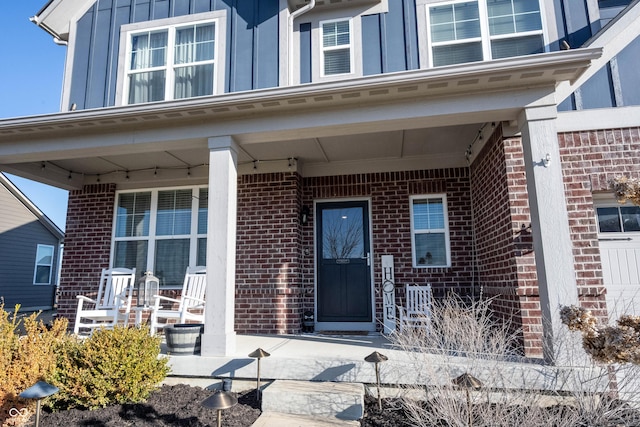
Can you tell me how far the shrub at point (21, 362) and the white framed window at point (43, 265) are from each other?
12825 mm

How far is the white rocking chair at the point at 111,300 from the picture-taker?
539cm

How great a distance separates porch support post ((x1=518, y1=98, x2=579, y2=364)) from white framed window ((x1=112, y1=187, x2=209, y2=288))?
4.80 m

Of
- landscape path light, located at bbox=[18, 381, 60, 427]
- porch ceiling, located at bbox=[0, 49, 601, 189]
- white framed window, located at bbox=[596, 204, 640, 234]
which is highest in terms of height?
porch ceiling, located at bbox=[0, 49, 601, 189]

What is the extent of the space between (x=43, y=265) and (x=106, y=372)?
14034 millimetres

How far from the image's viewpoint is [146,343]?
3.69m

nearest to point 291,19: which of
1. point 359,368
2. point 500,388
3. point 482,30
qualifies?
point 482,30

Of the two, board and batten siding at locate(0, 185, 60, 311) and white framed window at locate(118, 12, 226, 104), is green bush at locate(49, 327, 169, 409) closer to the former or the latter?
white framed window at locate(118, 12, 226, 104)

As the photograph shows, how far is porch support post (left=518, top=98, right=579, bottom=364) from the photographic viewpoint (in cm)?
357

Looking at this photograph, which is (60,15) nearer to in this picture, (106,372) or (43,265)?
(106,372)

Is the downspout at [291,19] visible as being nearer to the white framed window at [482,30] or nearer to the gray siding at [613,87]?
the white framed window at [482,30]

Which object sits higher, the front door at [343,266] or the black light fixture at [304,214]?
the black light fixture at [304,214]

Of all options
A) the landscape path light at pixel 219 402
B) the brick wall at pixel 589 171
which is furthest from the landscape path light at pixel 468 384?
the brick wall at pixel 589 171

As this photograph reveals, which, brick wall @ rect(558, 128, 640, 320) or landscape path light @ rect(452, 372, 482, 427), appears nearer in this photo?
landscape path light @ rect(452, 372, 482, 427)

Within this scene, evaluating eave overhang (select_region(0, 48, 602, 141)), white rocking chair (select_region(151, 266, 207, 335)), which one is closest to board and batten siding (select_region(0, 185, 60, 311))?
white rocking chair (select_region(151, 266, 207, 335))
